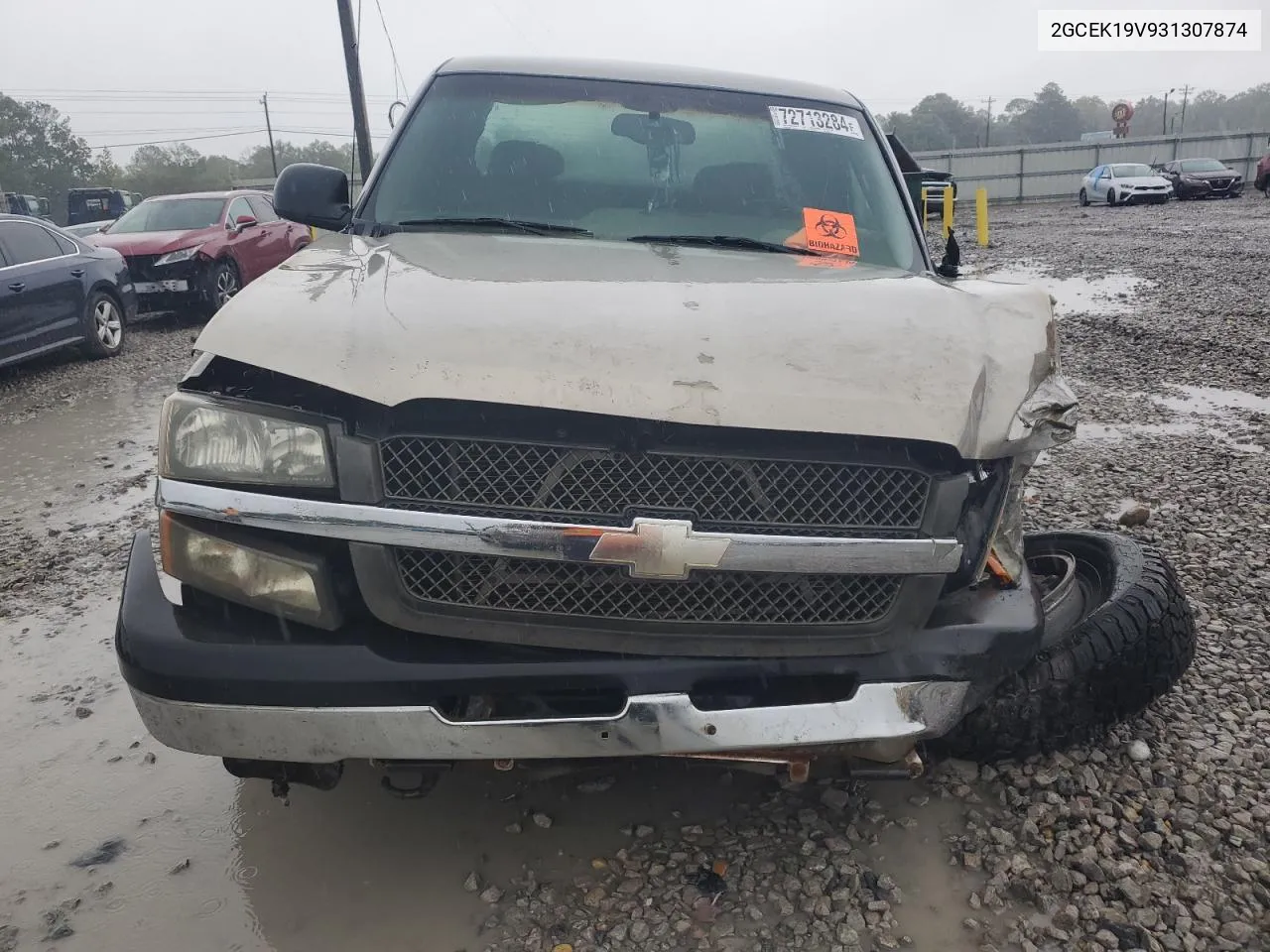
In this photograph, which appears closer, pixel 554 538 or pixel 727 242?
pixel 554 538

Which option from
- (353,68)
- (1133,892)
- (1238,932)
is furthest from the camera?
(353,68)

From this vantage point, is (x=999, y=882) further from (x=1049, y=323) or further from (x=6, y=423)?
(x=6, y=423)

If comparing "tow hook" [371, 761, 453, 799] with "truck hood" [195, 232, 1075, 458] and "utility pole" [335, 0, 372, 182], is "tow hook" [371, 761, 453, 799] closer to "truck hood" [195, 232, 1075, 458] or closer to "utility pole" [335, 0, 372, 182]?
"truck hood" [195, 232, 1075, 458]

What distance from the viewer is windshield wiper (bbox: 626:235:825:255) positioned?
2858mm

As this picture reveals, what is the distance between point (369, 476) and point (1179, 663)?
2236 millimetres

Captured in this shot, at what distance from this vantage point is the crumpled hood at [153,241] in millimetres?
10773

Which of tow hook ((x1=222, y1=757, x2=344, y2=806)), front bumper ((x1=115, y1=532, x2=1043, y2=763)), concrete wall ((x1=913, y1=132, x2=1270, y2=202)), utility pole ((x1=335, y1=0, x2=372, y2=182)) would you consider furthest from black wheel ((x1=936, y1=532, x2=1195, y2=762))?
concrete wall ((x1=913, y1=132, x2=1270, y2=202))

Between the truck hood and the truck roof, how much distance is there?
141 centimetres

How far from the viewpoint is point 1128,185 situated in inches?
1037

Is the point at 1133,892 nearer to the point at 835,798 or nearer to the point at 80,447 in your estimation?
the point at 835,798

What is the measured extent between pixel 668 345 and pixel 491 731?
2.66 feet

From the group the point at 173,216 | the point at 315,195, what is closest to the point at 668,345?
the point at 315,195

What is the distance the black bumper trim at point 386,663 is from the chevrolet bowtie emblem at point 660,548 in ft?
0.72

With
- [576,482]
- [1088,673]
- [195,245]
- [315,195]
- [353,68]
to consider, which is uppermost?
[353,68]
